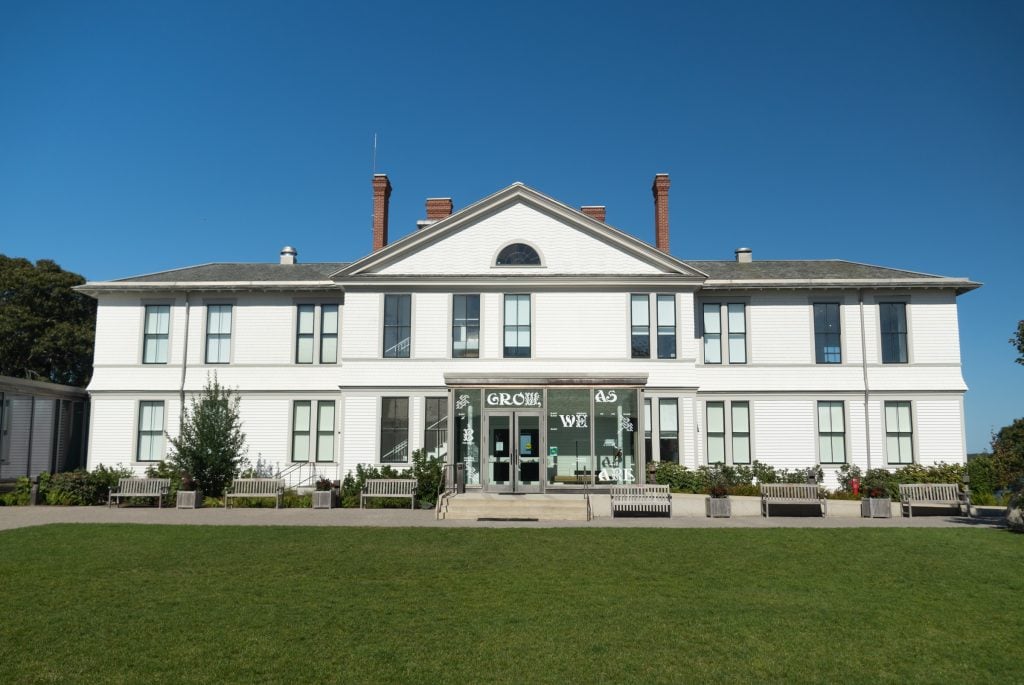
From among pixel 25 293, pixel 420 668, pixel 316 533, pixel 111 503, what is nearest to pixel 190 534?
pixel 316 533

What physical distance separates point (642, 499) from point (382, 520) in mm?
7091

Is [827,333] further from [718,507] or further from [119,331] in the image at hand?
[119,331]

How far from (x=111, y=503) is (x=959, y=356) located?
1126 inches

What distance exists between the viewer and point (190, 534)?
1606 cm

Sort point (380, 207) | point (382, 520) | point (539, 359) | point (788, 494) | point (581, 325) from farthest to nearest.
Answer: point (380, 207)
point (581, 325)
point (539, 359)
point (788, 494)
point (382, 520)

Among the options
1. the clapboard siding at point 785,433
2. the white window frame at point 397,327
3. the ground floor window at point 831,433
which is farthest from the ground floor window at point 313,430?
the ground floor window at point 831,433

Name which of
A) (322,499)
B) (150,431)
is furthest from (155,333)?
(322,499)

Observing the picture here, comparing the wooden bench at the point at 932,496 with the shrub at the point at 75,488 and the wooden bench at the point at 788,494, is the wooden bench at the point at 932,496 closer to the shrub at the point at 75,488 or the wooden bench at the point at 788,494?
the wooden bench at the point at 788,494

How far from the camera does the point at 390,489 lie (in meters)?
22.6

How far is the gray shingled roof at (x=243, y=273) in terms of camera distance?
91.2ft

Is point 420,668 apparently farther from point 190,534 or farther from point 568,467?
point 568,467

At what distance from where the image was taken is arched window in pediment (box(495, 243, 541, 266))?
25.7 metres

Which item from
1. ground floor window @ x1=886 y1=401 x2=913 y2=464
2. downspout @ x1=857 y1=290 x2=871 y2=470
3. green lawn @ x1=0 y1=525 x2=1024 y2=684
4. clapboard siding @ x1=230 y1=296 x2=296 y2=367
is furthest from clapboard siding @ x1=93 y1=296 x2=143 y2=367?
ground floor window @ x1=886 y1=401 x2=913 y2=464

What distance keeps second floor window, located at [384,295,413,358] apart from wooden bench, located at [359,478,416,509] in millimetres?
4713
